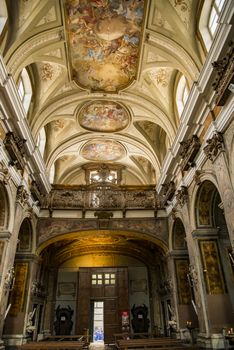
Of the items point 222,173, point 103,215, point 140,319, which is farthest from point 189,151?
point 140,319

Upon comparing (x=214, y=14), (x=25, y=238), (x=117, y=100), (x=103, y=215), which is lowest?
(x=25, y=238)

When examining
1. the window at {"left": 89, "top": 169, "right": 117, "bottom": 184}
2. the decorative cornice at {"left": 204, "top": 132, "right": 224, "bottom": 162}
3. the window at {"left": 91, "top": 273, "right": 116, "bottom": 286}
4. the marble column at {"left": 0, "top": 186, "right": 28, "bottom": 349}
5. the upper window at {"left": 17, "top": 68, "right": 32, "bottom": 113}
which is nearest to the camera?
the decorative cornice at {"left": 204, "top": 132, "right": 224, "bottom": 162}

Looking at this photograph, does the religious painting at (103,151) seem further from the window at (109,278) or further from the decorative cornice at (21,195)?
the window at (109,278)

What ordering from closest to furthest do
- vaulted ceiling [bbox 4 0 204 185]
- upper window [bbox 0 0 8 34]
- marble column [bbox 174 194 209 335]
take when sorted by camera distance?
upper window [bbox 0 0 8 34] → marble column [bbox 174 194 209 335] → vaulted ceiling [bbox 4 0 204 185]

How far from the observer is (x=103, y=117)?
14.8 meters

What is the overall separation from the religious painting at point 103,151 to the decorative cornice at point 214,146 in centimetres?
885

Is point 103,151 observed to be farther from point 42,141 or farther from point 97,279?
point 97,279

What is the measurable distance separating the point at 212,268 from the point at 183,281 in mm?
3521

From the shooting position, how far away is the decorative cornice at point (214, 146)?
7559 millimetres

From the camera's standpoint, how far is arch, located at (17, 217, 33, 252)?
42.2 feet

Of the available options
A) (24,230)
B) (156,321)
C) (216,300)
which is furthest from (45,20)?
(156,321)

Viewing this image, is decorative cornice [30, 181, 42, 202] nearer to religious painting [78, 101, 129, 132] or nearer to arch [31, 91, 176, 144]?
arch [31, 91, 176, 144]

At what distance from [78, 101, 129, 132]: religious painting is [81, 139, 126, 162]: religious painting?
1350 mm

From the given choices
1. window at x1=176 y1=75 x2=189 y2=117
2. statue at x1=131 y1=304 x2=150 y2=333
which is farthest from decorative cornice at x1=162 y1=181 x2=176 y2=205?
statue at x1=131 y1=304 x2=150 y2=333
